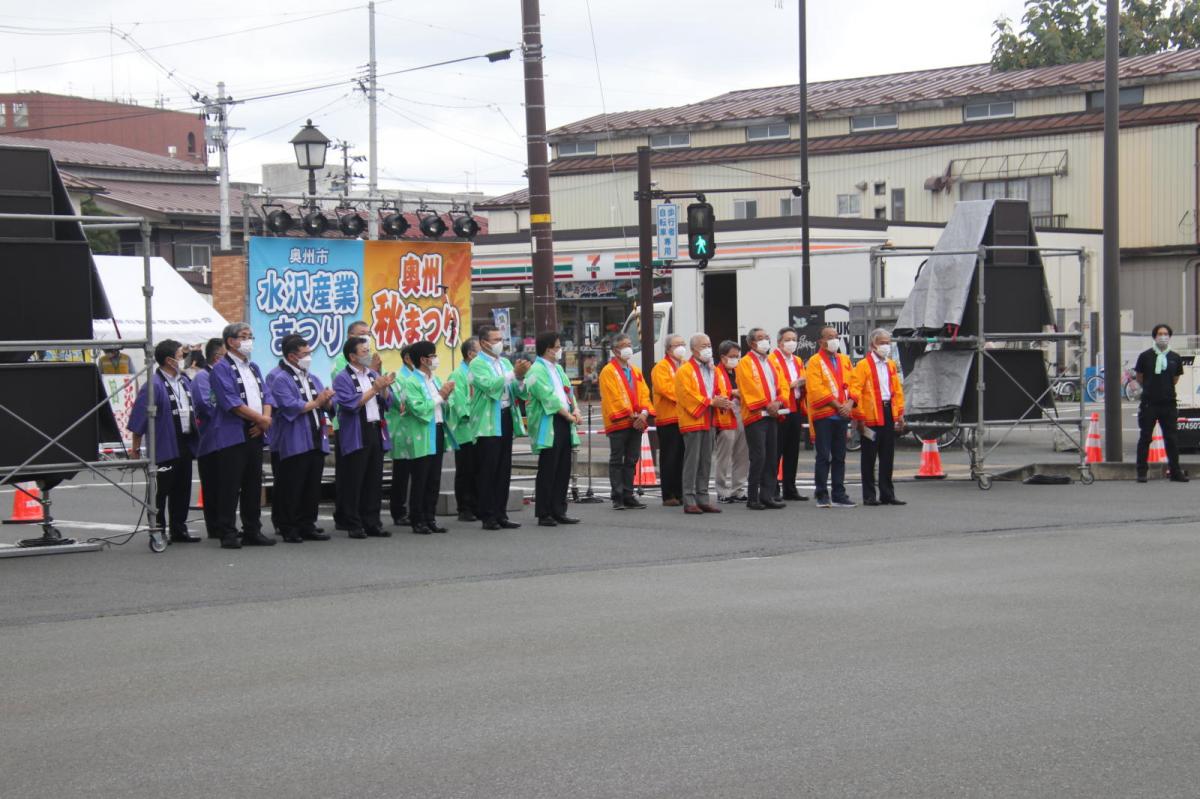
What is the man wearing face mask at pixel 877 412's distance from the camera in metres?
16.8

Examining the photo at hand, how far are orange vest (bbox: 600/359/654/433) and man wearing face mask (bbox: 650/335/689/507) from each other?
358mm

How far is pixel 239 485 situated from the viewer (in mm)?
13797

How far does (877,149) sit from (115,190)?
27.1m

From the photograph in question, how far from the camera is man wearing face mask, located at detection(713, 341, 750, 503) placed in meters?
17.2

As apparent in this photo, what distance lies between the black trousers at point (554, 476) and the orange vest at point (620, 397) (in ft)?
2.86

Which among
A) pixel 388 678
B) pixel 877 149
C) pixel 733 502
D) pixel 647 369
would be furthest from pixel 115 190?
pixel 388 678

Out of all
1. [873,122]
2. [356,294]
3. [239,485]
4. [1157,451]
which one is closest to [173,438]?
[239,485]

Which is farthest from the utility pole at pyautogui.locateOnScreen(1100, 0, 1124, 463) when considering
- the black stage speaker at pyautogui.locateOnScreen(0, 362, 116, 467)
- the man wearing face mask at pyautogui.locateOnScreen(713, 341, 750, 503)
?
the black stage speaker at pyautogui.locateOnScreen(0, 362, 116, 467)

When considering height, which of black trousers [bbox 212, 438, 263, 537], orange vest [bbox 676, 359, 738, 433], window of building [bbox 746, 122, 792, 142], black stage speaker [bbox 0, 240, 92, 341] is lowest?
black trousers [bbox 212, 438, 263, 537]

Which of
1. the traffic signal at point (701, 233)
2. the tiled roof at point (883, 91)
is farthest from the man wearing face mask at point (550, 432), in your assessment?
the tiled roof at point (883, 91)

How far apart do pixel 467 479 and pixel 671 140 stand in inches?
1588

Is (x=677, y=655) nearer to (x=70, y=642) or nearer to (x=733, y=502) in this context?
A: (x=70, y=642)

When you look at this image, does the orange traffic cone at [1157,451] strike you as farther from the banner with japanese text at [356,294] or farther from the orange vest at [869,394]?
the banner with japanese text at [356,294]

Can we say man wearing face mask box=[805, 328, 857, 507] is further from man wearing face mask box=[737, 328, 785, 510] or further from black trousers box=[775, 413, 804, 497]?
man wearing face mask box=[737, 328, 785, 510]
